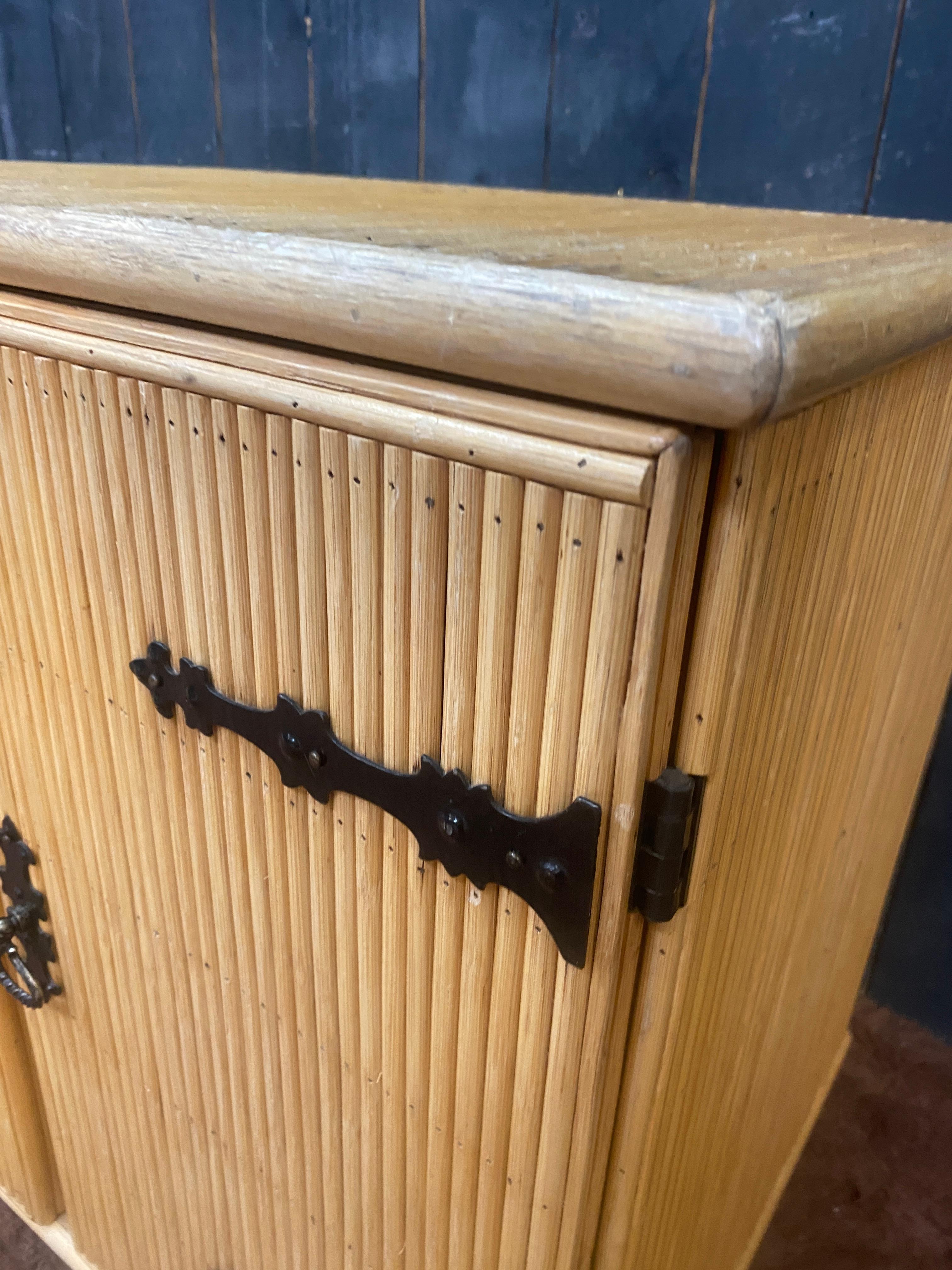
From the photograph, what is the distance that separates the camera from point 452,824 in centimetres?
45

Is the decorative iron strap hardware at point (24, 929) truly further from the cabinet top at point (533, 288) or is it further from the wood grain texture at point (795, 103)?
the wood grain texture at point (795, 103)

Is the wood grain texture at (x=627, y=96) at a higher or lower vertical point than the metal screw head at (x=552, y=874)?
higher

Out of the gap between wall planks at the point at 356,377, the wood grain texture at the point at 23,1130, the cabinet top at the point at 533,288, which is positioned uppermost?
the cabinet top at the point at 533,288

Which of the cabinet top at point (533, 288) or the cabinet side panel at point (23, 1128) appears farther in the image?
the cabinet side panel at point (23, 1128)

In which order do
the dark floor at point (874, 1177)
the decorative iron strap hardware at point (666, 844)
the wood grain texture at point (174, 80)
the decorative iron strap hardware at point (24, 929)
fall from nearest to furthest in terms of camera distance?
the decorative iron strap hardware at point (666, 844)
the decorative iron strap hardware at point (24, 929)
the dark floor at point (874, 1177)
the wood grain texture at point (174, 80)

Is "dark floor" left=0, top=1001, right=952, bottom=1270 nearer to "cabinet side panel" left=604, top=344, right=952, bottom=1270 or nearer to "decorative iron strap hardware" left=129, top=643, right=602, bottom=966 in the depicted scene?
"cabinet side panel" left=604, top=344, right=952, bottom=1270

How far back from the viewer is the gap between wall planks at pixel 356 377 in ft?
1.14

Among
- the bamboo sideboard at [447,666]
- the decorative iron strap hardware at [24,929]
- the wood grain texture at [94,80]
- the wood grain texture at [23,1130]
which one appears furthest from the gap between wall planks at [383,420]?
the wood grain texture at [94,80]

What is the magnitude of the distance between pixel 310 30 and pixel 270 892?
3.20 feet

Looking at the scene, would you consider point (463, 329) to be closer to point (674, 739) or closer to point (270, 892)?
point (674, 739)

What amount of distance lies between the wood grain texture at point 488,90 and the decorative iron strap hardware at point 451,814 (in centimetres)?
72

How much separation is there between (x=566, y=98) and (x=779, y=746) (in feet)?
2.43

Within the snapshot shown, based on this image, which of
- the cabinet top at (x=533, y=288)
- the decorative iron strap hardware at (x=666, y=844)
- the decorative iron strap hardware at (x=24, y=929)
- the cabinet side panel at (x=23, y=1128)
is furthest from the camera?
the cabinet side panel at (x=23, y=1128)

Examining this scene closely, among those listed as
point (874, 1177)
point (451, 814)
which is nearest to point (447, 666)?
point (451, 814)
